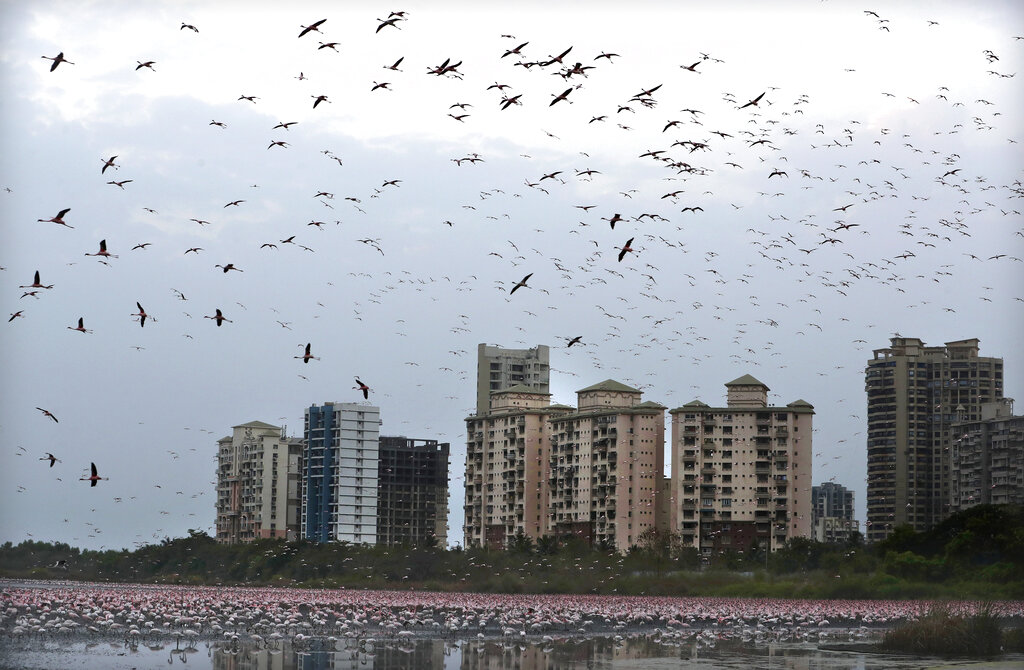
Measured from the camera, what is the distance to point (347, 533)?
136m

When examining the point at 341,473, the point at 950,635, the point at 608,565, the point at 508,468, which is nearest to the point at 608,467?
the point at 508,468

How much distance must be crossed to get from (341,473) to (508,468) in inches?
874

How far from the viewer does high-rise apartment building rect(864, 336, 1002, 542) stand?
121562 mm

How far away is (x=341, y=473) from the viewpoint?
13638 cm

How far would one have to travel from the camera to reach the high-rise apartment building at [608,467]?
109250 mm

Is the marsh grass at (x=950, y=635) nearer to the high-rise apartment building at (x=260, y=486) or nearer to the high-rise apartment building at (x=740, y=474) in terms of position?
the high-rise apartment building at (x=740, y=474)

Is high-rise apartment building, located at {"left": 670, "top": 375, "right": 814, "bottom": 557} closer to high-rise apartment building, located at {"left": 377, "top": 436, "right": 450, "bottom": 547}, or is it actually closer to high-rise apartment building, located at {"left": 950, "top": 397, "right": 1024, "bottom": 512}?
high-rise apartment building, located at {"left": 950, "top": 397, "right": 1024, "bottom": 512}

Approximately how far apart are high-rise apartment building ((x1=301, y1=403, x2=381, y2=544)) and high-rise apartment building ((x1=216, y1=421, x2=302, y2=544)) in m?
5.52

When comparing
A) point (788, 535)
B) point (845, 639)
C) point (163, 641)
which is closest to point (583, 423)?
point (788, 535)

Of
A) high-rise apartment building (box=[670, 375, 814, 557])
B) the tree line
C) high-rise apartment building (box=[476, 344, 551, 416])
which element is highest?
high-rise apartment building (box=[476, 344, 551, 416])

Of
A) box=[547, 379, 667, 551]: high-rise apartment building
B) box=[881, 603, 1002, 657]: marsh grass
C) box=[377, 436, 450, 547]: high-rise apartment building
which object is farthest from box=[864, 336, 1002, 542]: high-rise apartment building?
box=[881, 603, 1002, 657]: marsh grass

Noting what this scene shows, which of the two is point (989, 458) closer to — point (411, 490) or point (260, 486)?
point (411, 490)

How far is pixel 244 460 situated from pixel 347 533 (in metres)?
17.8

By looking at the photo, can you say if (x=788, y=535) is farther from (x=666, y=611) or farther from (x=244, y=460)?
(x=244, y=460)
